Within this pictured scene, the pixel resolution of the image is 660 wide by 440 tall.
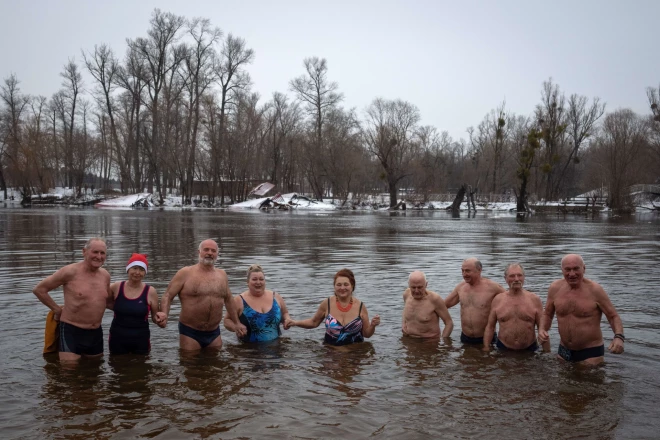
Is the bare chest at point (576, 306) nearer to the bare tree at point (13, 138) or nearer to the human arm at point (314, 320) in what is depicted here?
the human arm at point (314, 320)

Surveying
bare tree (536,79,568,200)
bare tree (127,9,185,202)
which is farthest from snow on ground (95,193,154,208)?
bare tree (536,79,568,200)

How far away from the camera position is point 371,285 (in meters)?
12.0

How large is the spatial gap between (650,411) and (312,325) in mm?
3760

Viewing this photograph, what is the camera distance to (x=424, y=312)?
7629 millimetres

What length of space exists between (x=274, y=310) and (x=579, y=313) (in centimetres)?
353

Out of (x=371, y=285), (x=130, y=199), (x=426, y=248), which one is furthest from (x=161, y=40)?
(x=371, y=285)

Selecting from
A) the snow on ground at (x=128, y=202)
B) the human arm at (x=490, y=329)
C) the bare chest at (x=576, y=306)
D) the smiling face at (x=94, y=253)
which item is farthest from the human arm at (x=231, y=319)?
the snow on ground at (x=128, y=202)

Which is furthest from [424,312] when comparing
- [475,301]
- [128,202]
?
[128,202]

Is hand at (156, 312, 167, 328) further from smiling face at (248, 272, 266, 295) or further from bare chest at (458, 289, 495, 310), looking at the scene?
bare chest at (458, 289, 495, 310)

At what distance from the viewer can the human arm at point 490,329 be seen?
Result: 707cm

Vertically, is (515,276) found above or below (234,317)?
above

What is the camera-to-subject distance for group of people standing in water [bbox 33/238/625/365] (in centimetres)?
640

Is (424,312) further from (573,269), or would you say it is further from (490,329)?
(573,269)

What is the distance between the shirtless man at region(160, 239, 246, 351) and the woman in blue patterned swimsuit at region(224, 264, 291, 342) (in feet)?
0.89
